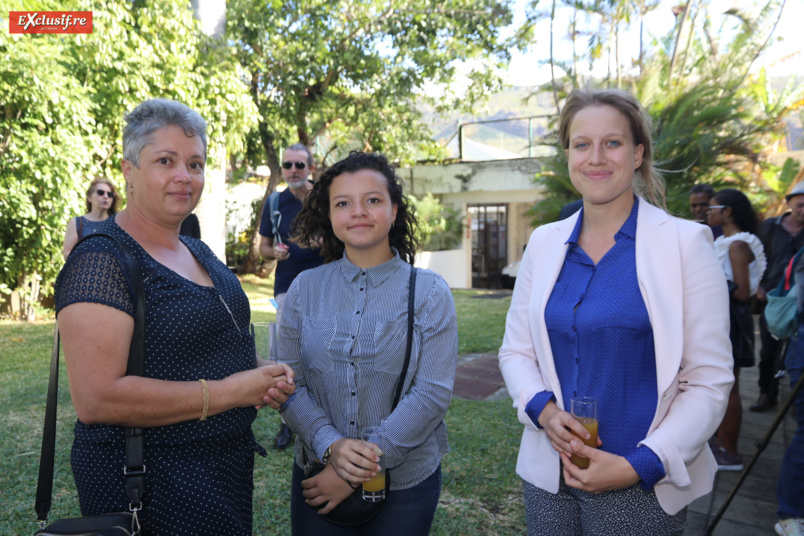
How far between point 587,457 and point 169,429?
3.91ft

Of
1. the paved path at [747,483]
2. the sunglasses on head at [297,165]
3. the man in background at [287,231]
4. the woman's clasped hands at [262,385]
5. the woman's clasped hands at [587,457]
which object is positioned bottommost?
the paved path at [747,483]

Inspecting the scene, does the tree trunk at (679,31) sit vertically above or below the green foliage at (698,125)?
above

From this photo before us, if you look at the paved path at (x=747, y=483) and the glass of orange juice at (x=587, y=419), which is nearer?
the glass of orange juice at (x=587, y=419)

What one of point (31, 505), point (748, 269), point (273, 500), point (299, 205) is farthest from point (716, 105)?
point (31, 505)

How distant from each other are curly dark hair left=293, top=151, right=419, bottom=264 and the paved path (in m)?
2.50

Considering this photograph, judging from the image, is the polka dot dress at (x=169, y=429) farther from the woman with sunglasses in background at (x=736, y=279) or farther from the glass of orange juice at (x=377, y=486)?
the woman with sunglasses in background at (x=736, y=279)

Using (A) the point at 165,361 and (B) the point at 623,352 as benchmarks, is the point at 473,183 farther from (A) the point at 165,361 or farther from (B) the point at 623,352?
(A) the point at 165,361

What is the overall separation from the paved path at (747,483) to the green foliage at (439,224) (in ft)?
39.6

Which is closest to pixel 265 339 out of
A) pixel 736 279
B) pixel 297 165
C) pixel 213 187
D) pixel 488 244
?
pixel 297 165

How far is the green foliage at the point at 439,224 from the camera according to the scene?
18.4m

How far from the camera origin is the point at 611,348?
1.74 metres


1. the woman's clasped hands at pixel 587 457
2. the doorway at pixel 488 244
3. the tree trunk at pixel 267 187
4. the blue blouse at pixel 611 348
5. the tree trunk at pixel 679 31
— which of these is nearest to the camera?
the woman's clasped hands at pixel 587 457

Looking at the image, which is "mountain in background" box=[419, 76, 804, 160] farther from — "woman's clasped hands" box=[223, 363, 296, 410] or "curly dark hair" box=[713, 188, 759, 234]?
"woman's clasped hands" box=[223, 363, 296, 410]

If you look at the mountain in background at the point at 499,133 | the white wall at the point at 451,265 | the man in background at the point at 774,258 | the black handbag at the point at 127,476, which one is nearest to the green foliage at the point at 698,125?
the man in background at the point at 774,258
